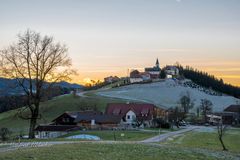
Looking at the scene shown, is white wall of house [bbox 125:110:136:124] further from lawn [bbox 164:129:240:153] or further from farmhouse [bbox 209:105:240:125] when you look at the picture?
lawn [bbox 164:129:240:153]

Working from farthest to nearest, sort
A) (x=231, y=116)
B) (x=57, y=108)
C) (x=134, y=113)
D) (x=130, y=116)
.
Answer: (x=231, y=116)
(x=57, y=108)
(x=134, y=113)
(x=130, y=116)

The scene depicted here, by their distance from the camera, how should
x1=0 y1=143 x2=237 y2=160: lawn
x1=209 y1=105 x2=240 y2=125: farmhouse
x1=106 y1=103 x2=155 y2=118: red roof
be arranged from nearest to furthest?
1. x1=0 y1=143 x2=237 y2=160: lawn
2. x1=106 y1=103 x2=155 y2=118: red roof
3. x1=209 y1=105 x2=240 y2=125: farmhouse

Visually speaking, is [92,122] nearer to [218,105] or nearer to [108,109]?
[108,109]

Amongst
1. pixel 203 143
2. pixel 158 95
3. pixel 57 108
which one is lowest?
pixel 203 143

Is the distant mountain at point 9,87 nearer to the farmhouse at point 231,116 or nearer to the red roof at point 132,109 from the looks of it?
the red roof at point 132,109

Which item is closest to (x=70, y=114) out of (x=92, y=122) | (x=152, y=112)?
(x=92, y=122)

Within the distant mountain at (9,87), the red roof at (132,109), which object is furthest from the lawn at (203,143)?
the red roof at (132,109)

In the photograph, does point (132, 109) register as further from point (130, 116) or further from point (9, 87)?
point (9, 87)

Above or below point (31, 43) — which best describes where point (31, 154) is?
below

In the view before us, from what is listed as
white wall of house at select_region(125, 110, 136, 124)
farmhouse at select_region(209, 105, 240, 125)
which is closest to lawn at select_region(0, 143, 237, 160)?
white wall of house at select_region(125, 110, 136, 124)

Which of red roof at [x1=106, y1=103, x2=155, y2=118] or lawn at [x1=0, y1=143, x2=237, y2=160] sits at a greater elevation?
red roof at [x1=106, y1=103, x2=155, y2=118]

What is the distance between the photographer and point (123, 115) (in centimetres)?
10056

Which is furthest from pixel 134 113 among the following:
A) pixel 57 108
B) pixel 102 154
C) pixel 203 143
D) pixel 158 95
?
pixel 158 95

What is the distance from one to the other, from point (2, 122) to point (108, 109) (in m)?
27.8
